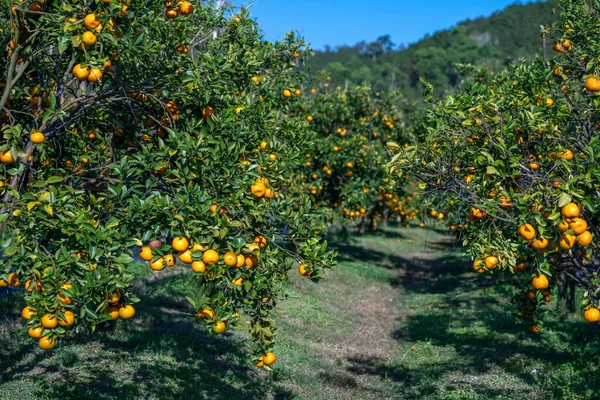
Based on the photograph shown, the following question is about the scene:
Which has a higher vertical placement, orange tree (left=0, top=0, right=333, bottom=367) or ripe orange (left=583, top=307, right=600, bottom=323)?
orange tree (left=0, top=0, right=333, bottom=367)

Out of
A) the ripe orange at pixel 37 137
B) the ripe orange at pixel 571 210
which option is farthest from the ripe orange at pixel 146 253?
the ripe orange at pixel 571 210

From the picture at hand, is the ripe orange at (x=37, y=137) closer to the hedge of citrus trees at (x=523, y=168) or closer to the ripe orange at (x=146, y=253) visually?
the ripe orange at (x=146, y=253)

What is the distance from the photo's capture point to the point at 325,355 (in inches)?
395

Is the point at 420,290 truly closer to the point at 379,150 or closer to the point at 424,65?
the point at 379,150

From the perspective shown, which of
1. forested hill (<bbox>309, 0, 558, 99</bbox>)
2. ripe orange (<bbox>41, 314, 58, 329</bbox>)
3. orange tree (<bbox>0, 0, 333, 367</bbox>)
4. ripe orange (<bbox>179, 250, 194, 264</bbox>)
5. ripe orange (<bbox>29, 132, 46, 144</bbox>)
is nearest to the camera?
ripe orange (<bbox>41, 314, 58, 329</bbox>)

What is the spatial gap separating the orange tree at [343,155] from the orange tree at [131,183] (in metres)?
10.3

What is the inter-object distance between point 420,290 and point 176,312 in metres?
9.44

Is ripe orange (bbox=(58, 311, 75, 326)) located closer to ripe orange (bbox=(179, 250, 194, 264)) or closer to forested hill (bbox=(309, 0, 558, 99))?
ripe orange (bbox=(179, 250, 194, 264))

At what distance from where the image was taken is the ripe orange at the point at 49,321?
11.0 feet

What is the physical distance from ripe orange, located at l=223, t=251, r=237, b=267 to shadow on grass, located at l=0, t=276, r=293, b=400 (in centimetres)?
346

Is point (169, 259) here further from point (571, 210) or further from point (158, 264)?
point (571, 210)

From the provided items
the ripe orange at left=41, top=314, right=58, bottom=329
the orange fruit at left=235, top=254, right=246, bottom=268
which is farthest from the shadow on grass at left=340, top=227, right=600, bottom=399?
the ripe orange at left=41, top=314, right=58, bottom=329

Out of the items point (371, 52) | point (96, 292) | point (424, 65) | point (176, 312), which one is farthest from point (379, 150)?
point (371, 52)

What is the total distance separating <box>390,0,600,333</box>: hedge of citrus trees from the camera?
410 centimetres
